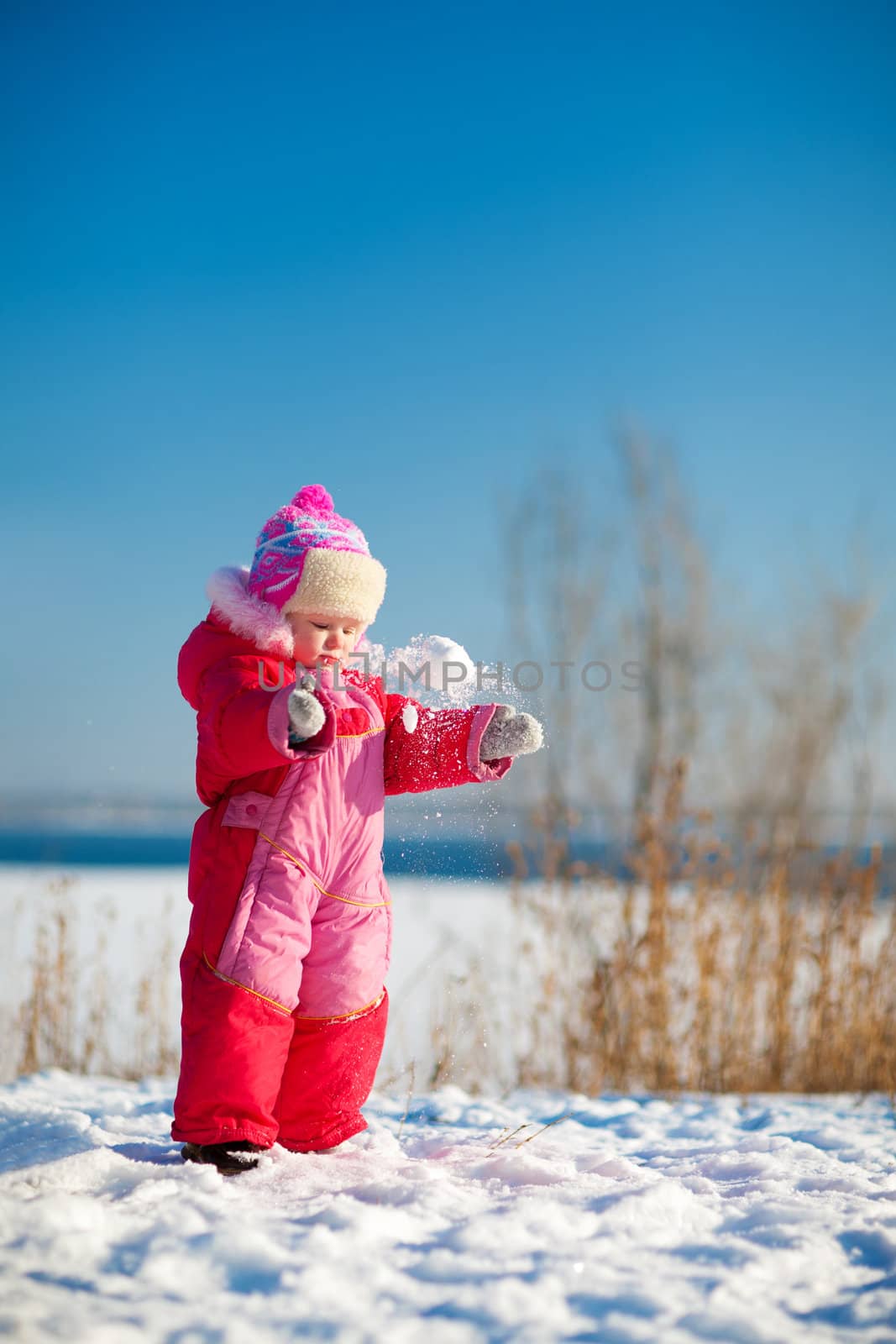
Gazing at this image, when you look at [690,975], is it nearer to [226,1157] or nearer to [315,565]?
[226,1157]

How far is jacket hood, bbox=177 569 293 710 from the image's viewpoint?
7.25 feet

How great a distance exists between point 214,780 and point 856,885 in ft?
10.7

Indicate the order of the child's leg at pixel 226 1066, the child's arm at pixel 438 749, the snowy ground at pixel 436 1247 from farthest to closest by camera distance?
the child's arm at pixel 438 749, the child's leg at pixel 226 1066, the snowy ground at pixel 436 1247

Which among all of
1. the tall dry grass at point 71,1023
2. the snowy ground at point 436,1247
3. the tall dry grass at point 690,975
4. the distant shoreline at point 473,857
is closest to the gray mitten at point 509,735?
the distant shoreline at point 473,857

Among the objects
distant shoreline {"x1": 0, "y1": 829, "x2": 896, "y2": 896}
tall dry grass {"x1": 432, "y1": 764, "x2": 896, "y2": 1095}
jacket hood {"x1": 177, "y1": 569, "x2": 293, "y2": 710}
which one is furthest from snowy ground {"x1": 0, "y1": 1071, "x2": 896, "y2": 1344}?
tall dry grass {"x1": 432, "y1": 764, "x2": 896, "y2": 1095}

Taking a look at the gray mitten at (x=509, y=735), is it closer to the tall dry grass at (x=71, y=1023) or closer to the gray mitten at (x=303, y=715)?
the gray mitten at (x=303, y=715)

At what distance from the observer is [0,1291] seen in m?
1.34

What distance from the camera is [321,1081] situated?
2225 mm

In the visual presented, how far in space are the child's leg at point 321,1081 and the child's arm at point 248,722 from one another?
1.99 ft

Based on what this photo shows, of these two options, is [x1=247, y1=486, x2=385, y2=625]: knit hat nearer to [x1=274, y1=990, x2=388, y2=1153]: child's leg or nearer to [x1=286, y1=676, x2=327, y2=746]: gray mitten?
[x1=286, y1=676, x2=327, y2=746]: gray mitten

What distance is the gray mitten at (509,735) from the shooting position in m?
2.27

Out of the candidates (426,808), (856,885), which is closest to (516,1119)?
(426,808)

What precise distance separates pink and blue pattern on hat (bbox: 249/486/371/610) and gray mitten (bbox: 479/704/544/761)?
1.62 ft

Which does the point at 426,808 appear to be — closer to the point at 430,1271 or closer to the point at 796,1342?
the point at 430,1271
